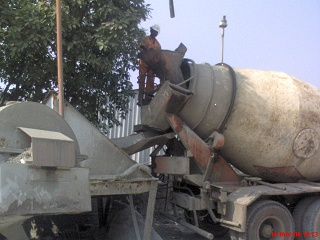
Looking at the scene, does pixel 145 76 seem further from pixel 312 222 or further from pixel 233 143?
pixel 312 222

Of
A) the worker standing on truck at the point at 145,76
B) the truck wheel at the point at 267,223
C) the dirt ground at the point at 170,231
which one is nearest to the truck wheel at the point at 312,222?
the truck wheel at the point at 267,223

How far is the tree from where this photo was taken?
593 cm

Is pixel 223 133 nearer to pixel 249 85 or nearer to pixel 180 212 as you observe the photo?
pixel 249 85

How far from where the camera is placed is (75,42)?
6.02 metres

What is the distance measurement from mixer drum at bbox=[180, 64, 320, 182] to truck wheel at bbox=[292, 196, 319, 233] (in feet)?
1.56

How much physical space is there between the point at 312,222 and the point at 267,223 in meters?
0.67

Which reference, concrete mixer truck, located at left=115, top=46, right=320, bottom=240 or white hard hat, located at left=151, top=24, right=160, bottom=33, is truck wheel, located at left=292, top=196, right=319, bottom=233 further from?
white hard hat, located at left=151, top=24, right=160, bottom=33

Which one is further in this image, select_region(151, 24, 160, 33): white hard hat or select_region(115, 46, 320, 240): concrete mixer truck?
select_region(151, 24, 160, 33): white hard hat

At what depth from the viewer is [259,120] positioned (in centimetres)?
589

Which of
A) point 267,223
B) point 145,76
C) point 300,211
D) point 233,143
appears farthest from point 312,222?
point 145,76

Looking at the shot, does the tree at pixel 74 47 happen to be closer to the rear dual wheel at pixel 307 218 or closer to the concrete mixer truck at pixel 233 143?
the concrete mixer truck at pixel 233 143

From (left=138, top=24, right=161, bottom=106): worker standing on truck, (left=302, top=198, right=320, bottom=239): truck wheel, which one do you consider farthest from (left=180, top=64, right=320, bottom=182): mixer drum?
(left=138, top=24, right=161, bottom=106): worker standing on truck

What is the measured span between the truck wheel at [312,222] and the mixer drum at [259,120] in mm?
658

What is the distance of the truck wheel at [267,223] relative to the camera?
210 inches
